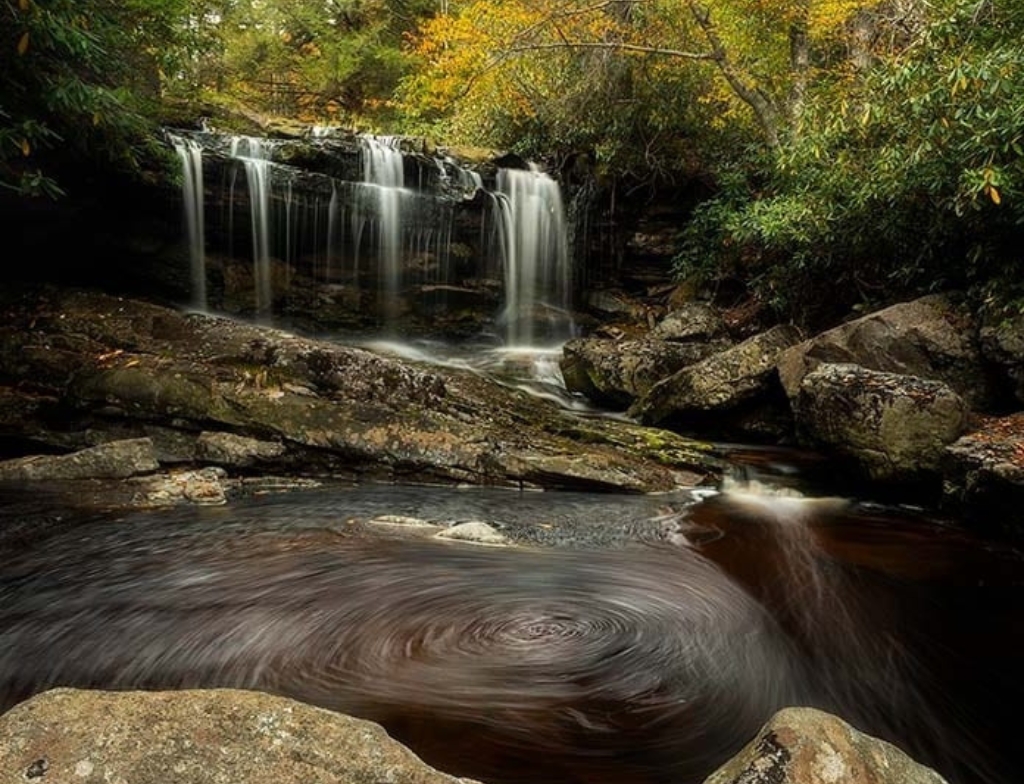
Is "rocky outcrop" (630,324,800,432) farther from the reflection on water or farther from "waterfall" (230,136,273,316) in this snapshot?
"waterfall" (230,136,273,316)

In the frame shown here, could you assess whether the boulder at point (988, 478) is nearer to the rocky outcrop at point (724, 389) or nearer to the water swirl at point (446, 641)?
the water swirl at point (446, 641)

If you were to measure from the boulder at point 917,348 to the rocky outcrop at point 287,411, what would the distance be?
6.53ft

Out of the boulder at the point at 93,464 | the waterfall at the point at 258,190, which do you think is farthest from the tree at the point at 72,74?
the boulder at the point at 93,464

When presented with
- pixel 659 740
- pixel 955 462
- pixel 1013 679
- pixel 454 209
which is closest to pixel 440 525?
pixel 659 740

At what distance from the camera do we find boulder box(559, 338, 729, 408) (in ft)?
33.2

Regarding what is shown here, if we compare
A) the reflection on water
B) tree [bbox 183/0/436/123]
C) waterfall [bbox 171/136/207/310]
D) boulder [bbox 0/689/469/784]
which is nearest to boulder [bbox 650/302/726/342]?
the reflection on water

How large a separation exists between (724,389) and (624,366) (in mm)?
1888

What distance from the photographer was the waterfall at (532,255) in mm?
13711

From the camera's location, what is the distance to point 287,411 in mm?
6938

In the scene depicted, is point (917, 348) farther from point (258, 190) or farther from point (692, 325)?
point (258, 190)

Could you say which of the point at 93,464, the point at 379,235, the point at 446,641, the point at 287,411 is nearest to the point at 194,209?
the point at 379,235

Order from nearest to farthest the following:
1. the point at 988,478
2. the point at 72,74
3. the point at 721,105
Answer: the point at 988,478 < the point at 72,74 < the point at 721,105

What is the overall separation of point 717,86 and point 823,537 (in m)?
10.9

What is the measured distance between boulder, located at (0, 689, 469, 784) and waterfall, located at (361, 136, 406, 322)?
1150 centimetres
